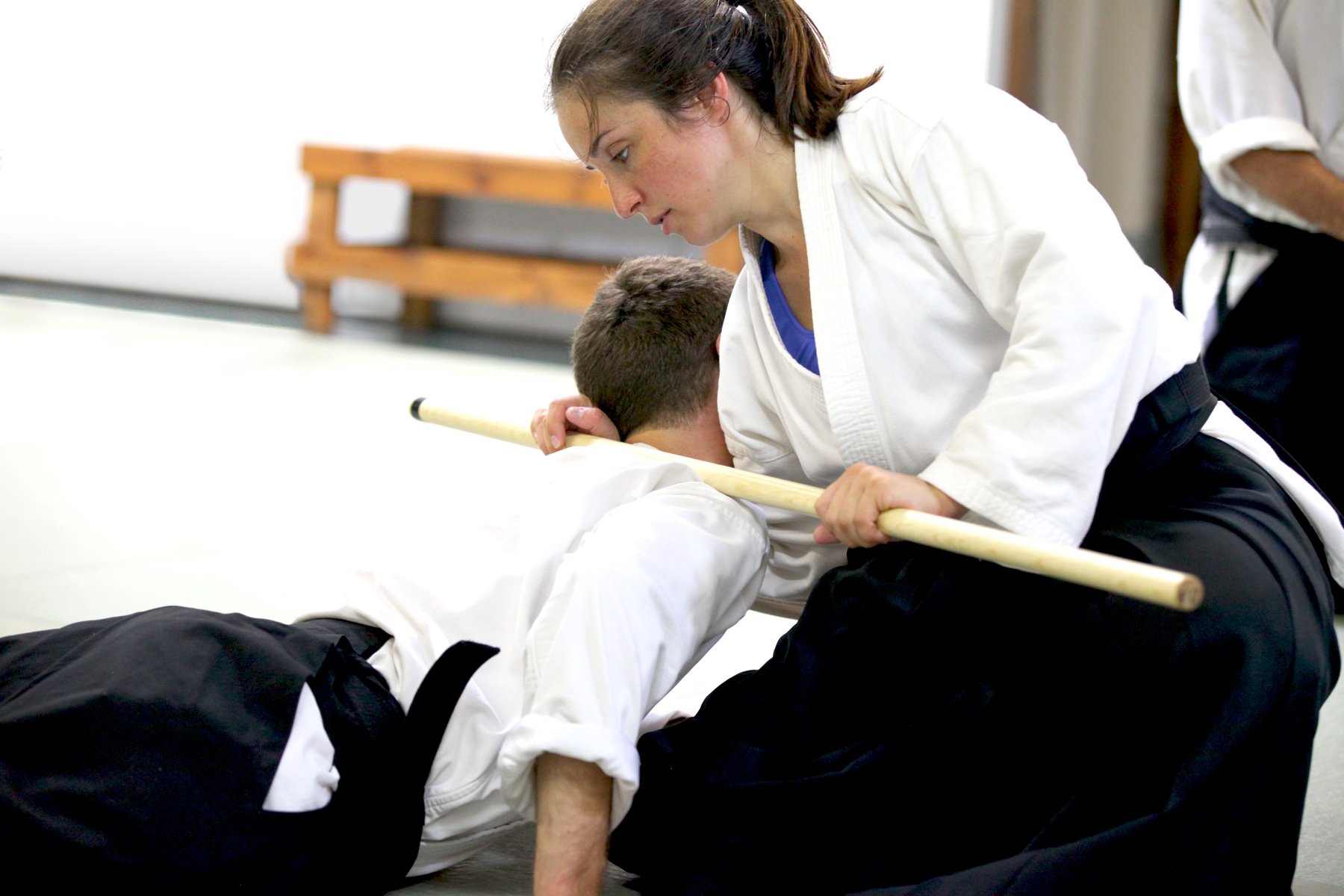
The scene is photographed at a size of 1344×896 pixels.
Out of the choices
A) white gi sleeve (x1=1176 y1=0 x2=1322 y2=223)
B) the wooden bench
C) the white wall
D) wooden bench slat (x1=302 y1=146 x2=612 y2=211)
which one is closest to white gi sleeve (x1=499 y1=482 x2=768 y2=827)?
white gi sleeve (x1=1176 y1=0 x2=1322 y2=223)

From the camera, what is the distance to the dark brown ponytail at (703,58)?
1373 millimetres

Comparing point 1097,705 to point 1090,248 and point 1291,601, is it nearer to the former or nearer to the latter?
point 1291,601

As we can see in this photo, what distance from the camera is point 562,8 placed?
5.00 m

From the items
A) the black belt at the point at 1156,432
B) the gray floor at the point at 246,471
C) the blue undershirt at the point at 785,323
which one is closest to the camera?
the black belt at the point at 1156,432

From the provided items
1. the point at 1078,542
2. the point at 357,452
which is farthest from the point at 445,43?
the point at 1078,542

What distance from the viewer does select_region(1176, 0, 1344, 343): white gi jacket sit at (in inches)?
86.0

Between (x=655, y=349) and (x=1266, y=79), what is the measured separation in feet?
3.78

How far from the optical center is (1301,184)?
2.19m

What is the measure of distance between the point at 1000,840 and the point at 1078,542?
28cm

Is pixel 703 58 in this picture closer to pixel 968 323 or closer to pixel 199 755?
pixel 968 323

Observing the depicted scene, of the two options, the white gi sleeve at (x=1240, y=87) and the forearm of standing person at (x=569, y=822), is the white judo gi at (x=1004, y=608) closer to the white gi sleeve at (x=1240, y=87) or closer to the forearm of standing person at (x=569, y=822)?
the forearm of standing person at (x=569, y=822)

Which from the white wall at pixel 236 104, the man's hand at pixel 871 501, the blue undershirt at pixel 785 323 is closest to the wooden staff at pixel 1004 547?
the man's hand at pixel 871 501

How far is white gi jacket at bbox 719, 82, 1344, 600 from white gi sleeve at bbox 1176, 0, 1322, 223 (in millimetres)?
911

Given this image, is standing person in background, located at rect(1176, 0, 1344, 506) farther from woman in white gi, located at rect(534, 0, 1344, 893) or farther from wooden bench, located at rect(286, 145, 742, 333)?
wooden bench, located at rect(286, 145, 742, 333)
